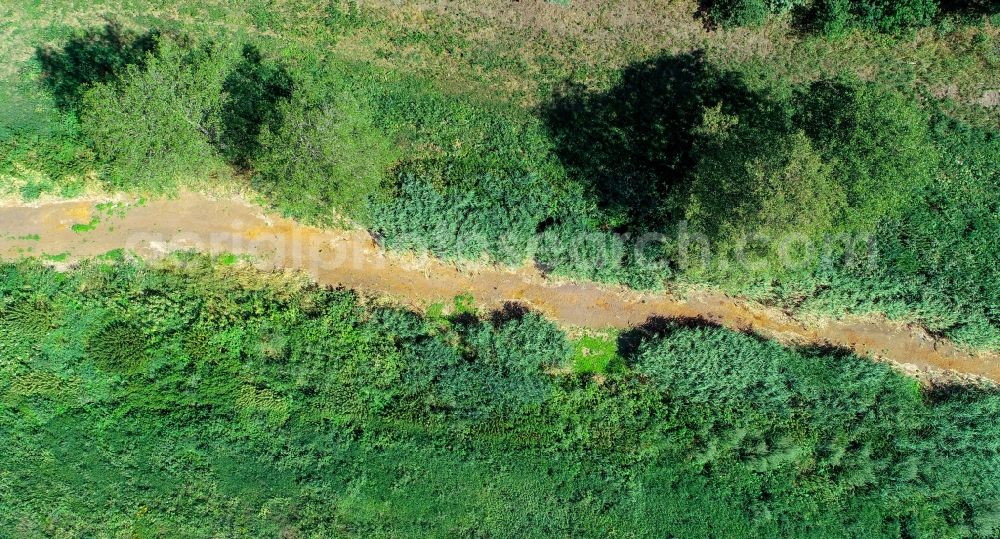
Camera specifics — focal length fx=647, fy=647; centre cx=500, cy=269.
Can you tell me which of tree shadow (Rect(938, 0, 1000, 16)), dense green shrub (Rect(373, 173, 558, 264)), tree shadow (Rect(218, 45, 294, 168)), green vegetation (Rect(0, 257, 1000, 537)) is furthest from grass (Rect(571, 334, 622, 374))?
tree shadow (Rect(938, 0, 1000, 16))

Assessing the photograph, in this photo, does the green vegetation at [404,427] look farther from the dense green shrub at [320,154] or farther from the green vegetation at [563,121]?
the dense green shrub at [320,154]

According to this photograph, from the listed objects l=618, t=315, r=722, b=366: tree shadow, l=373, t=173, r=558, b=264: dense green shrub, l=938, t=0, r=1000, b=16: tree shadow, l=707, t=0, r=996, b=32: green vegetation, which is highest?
l=938, t=0, r=1000, b=16: tree shadow

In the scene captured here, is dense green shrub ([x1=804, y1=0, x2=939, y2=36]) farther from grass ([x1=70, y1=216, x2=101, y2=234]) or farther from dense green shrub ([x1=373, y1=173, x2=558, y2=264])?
grass ([x1=70, y1=216, x2=101, y2=234])

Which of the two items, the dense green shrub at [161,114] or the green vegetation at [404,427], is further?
the green vegetation at [404,427]

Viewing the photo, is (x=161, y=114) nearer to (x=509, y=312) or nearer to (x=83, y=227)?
(x=83, y=227)

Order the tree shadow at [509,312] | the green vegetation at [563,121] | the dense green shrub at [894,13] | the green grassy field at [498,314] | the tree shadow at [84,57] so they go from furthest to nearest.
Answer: the tree shadow at [509,312], the tree shadow at [84,57], the green grassy field at [498,314], the green vegetation at [563,121], the dense green shrub at [894,13]

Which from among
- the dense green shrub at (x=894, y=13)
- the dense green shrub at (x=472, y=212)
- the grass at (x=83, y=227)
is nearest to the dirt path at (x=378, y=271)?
the grass at (x=83, y=227)

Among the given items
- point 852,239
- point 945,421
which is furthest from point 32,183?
point 945,421
